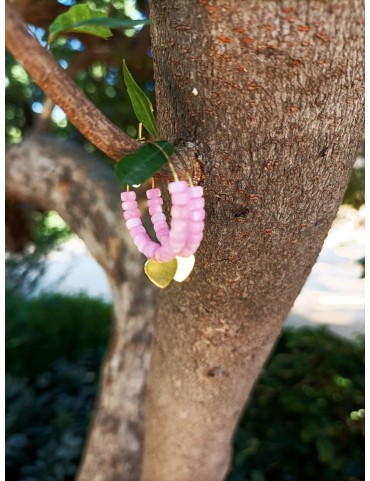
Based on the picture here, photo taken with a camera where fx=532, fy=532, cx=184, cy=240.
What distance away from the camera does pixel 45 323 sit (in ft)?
7.77

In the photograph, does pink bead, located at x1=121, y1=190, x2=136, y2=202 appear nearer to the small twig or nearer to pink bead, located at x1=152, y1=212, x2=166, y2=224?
pink bead, located at x1=152, y1=212, x2=166, y2=224

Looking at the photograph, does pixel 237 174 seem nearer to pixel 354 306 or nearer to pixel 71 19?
pixel 71 19

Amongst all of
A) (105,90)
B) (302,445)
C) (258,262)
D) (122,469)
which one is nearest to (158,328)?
(258,262)

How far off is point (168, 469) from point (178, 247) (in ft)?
2.04

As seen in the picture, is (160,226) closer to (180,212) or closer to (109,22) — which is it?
(180,212)

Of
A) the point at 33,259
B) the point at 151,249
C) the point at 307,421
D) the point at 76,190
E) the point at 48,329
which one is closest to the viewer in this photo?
the point at 151,249

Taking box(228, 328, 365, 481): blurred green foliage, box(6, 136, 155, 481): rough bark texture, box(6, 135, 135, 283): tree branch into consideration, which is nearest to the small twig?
box(6, 135, 135, 283): tree branch

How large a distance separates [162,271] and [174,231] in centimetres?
10

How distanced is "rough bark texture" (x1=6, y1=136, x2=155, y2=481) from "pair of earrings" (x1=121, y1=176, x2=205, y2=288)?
811 mm

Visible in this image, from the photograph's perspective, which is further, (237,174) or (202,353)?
→ (202,353)

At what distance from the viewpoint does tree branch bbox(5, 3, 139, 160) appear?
47cm

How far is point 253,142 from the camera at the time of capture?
566 millimetres

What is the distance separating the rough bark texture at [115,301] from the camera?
141cm

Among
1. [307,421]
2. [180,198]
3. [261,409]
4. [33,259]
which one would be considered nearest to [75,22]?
[180,198]
